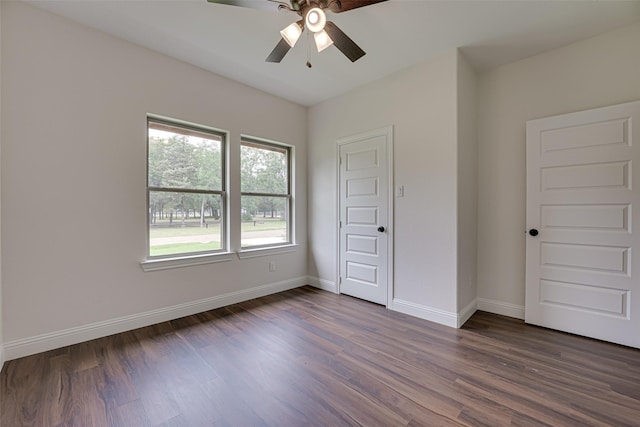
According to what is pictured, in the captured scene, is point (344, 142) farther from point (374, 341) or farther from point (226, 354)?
point (226, 354)

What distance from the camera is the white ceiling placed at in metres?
2.11

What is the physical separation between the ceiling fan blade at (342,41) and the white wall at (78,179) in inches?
72.0

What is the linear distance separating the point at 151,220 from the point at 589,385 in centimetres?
389

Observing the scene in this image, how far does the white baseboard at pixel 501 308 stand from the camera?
2.87 meters

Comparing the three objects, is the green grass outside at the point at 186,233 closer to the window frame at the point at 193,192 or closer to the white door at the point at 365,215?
the window frame at the point at 193,192

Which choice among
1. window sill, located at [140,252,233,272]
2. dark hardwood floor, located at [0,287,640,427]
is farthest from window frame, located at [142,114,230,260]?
dark hardwood floor, located at [0,287,640,427]

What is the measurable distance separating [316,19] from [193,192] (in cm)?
220

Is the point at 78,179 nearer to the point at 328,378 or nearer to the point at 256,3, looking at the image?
the point at 256,3

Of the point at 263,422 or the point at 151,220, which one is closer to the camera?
the point at 263,422

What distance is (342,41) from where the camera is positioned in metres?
1.97

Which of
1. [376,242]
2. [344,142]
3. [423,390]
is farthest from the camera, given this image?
[344,142]

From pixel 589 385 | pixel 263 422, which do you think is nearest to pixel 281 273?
pixel 263 422

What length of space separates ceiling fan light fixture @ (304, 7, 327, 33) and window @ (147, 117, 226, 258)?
191 centimetres

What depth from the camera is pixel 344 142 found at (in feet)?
12.0
